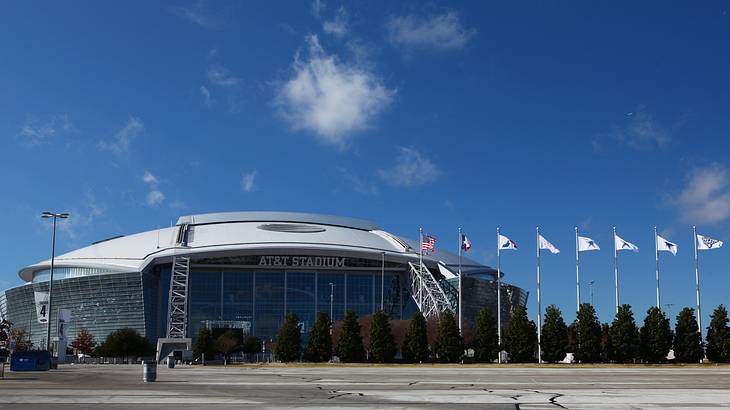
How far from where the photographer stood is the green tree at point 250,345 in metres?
115

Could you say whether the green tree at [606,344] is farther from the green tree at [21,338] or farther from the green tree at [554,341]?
the green tree at [21,338]

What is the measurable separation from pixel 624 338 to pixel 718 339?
28.1 feet

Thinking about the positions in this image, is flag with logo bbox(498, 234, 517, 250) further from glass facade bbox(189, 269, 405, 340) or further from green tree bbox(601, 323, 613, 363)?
glass facade bbox(189, 269, 405, 340)

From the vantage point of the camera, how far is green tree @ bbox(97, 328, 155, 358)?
4468 inches

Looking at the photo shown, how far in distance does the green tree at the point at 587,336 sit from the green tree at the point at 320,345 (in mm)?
23910

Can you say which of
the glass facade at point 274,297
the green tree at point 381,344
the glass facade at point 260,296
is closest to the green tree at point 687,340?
the green tree at point 381,344

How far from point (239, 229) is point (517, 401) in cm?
11327

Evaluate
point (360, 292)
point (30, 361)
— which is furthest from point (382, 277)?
point (30, 361)

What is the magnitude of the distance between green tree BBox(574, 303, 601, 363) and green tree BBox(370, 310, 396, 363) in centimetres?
1757

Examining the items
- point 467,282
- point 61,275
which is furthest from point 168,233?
point 467,282

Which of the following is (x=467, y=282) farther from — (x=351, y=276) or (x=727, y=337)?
(x=727, y=337)

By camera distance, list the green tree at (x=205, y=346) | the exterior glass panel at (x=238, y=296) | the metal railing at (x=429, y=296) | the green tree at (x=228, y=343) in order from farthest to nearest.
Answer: the exterior glass panel at (x=238, y=296) → the metal railing at (x=429, y=296) → the green tree at (x=228, y=343) → the green tree at (x=205, y=346)

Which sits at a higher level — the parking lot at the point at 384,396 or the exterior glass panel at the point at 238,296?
the exterior glass panel at the point at 238,296

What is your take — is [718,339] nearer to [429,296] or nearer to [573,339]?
[573,339]
